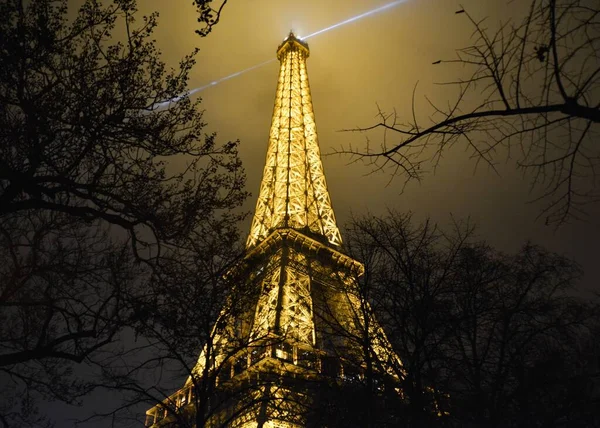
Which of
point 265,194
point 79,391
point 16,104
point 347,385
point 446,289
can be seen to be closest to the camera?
point 16,104

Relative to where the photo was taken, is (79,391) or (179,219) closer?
(179,219)

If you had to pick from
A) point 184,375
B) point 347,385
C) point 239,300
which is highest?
point 239,300

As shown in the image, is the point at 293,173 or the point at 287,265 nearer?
the point at 287,265

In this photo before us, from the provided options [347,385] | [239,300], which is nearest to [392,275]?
[347,385]

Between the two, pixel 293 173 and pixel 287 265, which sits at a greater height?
pixel 293 173

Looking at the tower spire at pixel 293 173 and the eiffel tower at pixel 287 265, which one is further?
the tower spire at pixel 293 173

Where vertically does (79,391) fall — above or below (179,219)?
below

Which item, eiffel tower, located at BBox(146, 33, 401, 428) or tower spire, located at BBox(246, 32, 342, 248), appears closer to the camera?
eiffel tower, located at BBox(146, 33, 401, 428)

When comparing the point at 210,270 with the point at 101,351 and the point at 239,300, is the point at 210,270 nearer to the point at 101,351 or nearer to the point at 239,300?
the point at 239,300
